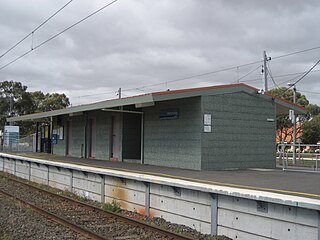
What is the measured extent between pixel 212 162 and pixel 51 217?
7301 mm

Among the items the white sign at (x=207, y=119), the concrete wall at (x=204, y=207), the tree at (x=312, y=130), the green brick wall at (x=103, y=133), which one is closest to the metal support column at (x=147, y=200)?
the concrete wall at (x=204, y=207)

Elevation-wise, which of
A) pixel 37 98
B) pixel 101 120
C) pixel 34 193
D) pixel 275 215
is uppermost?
pixel 37 98

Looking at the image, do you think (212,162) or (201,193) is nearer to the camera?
(201,193)

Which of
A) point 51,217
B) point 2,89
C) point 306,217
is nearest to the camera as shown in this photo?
point 306,217

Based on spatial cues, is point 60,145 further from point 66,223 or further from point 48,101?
point 48,101

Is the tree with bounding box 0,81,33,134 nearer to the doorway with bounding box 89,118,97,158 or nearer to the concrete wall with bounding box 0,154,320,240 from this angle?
the doorway with bounding box 89,118,97,158

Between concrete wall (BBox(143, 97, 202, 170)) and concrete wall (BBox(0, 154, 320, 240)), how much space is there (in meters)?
4.24

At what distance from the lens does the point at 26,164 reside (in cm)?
1992

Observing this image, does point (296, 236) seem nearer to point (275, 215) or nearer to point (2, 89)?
point (275, 215)

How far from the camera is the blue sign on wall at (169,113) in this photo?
16156mm

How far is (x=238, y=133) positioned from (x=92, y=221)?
8702 millimetres

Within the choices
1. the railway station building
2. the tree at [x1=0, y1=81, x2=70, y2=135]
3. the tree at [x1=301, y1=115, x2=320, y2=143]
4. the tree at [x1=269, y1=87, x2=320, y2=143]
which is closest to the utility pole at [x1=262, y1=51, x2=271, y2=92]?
the railway station building

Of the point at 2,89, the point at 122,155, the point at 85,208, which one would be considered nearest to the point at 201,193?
the point at 85,208

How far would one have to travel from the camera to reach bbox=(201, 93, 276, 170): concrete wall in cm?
1540
